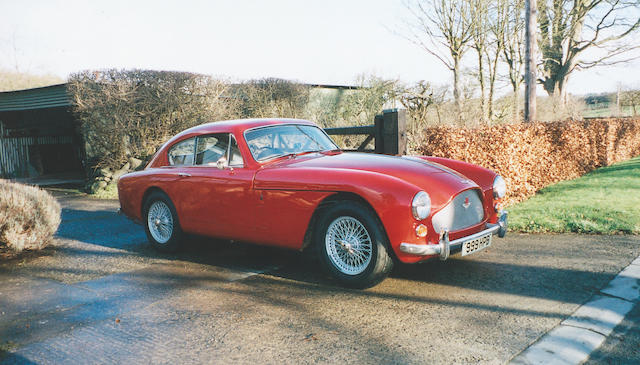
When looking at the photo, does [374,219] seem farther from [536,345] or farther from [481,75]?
[481,75]

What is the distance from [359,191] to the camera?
4281 mm

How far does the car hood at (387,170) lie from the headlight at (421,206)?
122 millimetres

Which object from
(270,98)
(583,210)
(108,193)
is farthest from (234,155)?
(270,98)

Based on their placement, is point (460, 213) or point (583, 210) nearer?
point (460, 213)

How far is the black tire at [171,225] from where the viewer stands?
19.9 feet

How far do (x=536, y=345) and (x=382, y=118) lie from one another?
5440 mm

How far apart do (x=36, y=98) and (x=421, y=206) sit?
1569 centimetres

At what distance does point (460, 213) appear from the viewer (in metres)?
4.47

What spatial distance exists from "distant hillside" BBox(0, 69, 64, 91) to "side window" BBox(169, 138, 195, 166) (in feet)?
157

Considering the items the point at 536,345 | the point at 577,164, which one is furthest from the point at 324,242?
the point at 577,164

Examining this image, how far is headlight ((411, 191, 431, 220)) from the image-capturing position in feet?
13.4

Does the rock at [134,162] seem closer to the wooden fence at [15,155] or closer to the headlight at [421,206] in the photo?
the wooden fence at [15,155]

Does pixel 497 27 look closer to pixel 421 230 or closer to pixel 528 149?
pixel 528 149

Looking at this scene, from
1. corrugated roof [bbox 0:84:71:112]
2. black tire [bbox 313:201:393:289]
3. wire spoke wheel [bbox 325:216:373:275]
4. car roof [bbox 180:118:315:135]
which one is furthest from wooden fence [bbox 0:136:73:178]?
wire spoke wheel [bbox 325:216:373:275]
